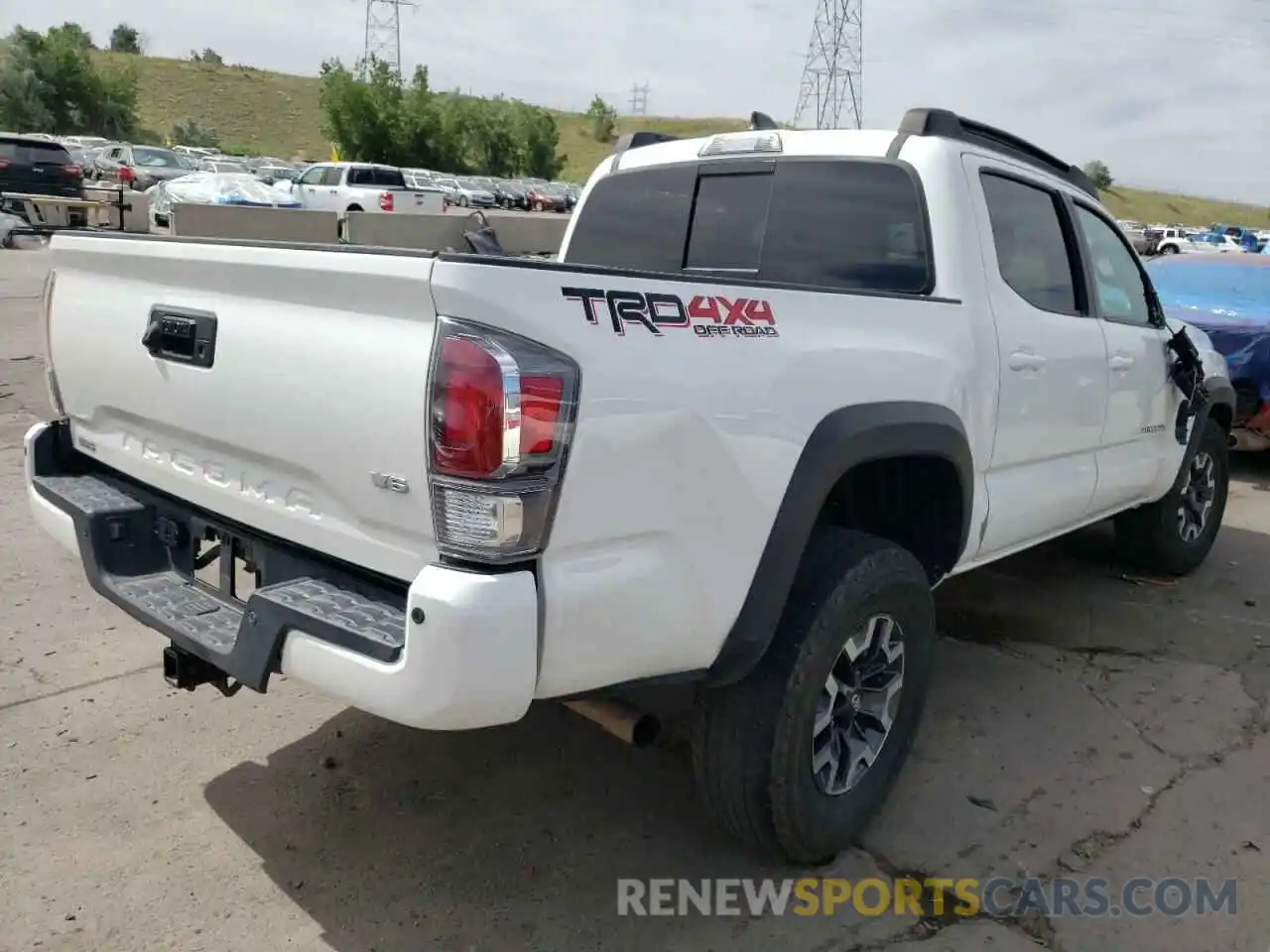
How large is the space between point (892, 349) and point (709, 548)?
925 mm

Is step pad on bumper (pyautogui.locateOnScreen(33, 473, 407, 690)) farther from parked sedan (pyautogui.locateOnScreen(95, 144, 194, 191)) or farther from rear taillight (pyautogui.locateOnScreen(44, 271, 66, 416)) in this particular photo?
parked sedan (pyautogui.locateOnScreen(95, 144, 194, 191))

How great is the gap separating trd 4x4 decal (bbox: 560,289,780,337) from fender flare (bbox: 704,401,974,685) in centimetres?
34

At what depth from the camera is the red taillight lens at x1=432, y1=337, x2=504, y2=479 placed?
1969 mm

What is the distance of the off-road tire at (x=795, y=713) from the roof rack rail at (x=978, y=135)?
1.46 metres

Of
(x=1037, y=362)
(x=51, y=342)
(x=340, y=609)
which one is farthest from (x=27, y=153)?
(x=340, y=609)

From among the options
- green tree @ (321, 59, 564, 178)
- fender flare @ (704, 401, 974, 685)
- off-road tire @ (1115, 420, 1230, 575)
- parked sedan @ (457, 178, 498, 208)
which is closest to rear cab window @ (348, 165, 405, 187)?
parked sedan @ (457, 178, 498, 208)

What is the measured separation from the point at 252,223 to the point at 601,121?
115 metres

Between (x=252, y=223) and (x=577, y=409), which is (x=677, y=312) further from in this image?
(x=252, y=223)

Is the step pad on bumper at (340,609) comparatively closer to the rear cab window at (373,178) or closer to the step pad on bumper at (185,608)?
the step pad on bumper at (185,608)

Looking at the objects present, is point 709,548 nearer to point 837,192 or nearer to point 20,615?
point 837,192

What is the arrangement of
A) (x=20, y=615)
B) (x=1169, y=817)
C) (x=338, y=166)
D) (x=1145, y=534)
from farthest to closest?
1. (x=338, y=166)
2. (x=1145, y=534)
3. (x=20, y=615)
4. (x=1169, y=817)

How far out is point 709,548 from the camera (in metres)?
2.33

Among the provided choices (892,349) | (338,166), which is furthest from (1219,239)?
(892,349)

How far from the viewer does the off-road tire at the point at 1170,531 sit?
17.3 feet
